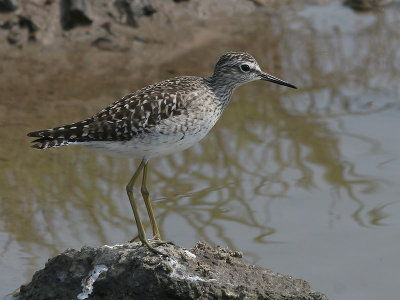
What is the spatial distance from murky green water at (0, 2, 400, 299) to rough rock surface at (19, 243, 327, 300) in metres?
0.86

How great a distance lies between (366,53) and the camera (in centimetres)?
1292

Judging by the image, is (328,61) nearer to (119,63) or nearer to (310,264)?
(119,63)

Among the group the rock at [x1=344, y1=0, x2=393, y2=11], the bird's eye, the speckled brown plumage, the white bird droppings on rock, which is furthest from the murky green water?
the rock at [x1=344, y1=0, x2=393, y2=11]

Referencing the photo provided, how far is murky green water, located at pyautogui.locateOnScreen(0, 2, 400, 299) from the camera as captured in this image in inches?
327

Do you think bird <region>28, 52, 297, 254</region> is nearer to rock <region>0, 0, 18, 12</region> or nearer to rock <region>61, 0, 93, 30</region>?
rock <region>61, 0, 93, 30</region>

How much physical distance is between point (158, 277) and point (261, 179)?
130 inches

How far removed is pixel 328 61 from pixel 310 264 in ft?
17.3

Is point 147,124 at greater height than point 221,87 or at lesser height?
lesser

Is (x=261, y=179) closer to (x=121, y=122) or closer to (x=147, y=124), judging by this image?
(x=147, y=124)

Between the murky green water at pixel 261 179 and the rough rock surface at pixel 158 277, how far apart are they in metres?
0.86

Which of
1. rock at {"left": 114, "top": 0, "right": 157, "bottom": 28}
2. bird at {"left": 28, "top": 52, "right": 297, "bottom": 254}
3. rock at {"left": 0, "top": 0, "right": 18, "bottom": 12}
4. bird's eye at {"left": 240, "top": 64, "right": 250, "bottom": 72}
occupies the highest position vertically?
rock at {"left": 0, "top": 0, "right": 18, "bottom": 12}

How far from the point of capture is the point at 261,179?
966 cm

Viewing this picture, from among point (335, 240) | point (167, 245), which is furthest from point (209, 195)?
point (167, 245)

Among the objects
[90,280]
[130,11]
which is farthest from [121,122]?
[130,11]
